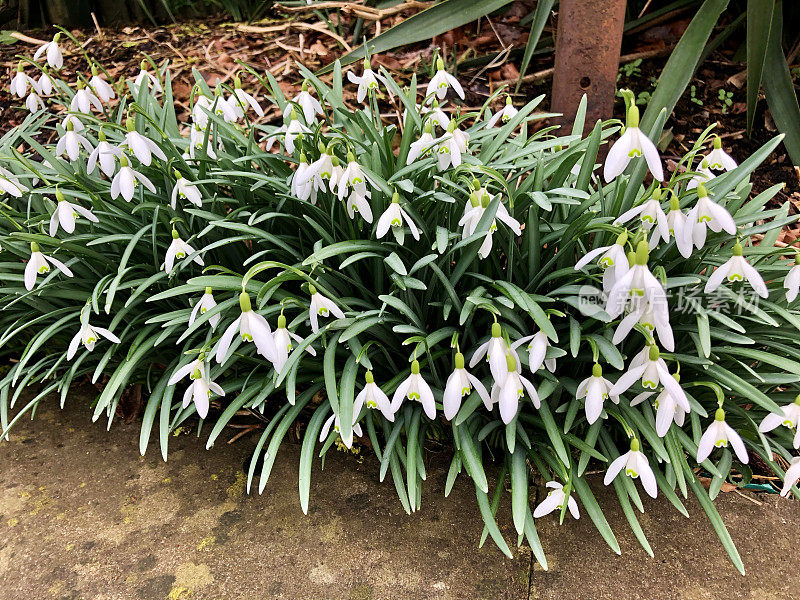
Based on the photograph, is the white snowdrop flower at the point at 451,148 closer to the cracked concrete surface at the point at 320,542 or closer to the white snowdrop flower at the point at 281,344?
the white snowdrop flower at the point at 281,344

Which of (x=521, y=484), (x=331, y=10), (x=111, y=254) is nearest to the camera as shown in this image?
(x=521, y=484)

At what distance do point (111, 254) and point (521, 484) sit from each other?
141 cm

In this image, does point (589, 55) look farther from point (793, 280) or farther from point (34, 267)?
point (34, 267)

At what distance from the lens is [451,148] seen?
5.67 feet

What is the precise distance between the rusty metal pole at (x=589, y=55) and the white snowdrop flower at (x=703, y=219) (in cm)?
127

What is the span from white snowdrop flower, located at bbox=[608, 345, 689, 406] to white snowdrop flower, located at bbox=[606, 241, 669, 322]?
9 cm

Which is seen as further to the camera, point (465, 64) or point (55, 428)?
point (465, 64)

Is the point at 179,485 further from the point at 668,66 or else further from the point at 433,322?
the point at 668,66

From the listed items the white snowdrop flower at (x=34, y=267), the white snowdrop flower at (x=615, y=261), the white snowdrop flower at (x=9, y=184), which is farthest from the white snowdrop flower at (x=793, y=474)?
the white snowdrop flower at (x=9, y=184)

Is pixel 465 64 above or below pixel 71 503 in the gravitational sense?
above

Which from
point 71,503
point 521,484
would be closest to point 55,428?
point 71,503

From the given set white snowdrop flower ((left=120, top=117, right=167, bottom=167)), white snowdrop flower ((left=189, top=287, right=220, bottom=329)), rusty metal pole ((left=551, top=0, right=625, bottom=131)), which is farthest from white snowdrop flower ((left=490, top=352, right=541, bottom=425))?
rusty metal pole ((left=551, top=0, right=625, bottom=131))

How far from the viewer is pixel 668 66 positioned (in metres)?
2.49

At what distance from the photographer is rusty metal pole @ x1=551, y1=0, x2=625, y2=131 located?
2467 millimetres
